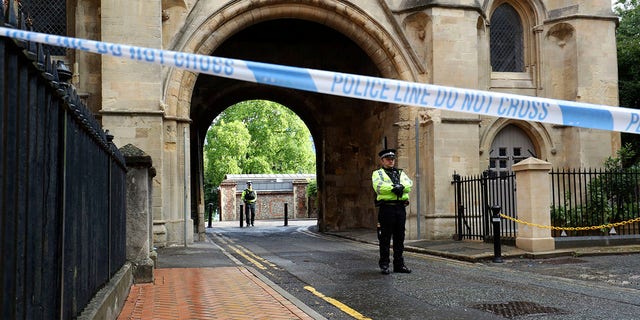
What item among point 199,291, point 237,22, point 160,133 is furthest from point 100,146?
point 237,22

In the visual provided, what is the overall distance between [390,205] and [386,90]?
19.7 feet

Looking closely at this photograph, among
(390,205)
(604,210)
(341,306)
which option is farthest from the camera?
(604,210)

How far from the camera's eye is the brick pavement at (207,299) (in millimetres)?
5836

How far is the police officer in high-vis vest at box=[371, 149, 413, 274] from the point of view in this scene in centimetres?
911

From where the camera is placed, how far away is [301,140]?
5175 centimetres

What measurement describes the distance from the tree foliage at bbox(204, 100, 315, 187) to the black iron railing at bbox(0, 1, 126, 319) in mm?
43580

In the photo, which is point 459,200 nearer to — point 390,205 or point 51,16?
point 390,205

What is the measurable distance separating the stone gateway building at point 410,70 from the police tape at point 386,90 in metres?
11.6

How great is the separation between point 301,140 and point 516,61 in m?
33.2

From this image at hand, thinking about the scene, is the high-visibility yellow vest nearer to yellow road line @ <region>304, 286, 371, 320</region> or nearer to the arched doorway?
yellow road line @ <region>304, 286, 371, 320</region>

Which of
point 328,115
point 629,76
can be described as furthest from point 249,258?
point 629,76

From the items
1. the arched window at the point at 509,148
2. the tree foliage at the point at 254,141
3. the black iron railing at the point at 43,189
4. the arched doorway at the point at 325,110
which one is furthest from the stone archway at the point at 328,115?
the tree foliage at the point at 254,141

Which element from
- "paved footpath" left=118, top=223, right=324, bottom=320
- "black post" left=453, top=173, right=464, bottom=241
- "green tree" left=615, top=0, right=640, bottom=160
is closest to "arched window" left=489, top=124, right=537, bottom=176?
"black post" left=453, top=173, right=464, bottom=241

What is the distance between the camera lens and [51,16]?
16.0m
